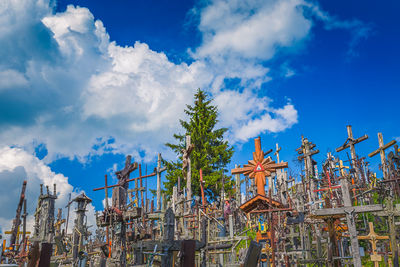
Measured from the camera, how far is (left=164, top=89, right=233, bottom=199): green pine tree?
2732 cm

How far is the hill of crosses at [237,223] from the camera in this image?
9148 millimetres

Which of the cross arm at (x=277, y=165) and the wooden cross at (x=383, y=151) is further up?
the wooden cross at (x=383, y=151)

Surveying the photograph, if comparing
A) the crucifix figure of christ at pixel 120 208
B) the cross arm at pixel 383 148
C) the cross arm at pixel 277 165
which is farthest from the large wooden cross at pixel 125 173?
the cross arm at pixel 383 148

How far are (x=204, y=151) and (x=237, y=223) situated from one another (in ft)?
27.6

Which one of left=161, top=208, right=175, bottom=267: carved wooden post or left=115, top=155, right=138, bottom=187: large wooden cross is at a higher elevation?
left=115, top=155, right=138, bottom=187: large wooden cross

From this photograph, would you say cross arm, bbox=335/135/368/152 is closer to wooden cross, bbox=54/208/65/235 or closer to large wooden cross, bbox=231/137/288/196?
large wooden cross, bbox=231/137/288/196

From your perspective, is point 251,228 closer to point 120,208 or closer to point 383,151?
point 120,208

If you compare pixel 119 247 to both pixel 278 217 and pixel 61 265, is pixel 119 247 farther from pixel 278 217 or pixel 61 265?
pixel 278 217

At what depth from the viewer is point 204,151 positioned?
29.0m

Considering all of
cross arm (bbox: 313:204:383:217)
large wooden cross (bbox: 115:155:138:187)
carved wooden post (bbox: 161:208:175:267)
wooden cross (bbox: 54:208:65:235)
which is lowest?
carved wooden post (bbox: 161:208:175:267)

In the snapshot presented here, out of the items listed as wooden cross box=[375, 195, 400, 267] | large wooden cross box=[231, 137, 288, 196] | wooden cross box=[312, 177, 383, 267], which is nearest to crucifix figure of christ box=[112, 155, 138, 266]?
large wooden cross box=[231, 137, 288, 196]

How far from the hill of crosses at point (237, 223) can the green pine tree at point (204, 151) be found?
11 cm

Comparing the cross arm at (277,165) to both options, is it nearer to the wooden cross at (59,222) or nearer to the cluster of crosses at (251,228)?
the cluster of crosses at (251,228)

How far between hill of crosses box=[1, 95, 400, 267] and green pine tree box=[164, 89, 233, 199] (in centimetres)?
11
